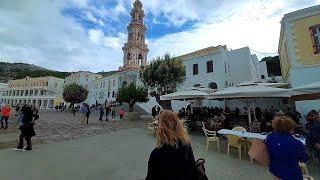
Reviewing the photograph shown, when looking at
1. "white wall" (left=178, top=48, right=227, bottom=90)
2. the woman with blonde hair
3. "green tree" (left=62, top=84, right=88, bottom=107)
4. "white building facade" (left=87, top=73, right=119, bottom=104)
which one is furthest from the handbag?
"green tree" (left=62, top=84, right=88, bottom=107)

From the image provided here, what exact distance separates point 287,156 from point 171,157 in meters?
1.89

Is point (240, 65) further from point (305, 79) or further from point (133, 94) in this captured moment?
point (305, 79)

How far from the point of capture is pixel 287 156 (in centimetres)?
310

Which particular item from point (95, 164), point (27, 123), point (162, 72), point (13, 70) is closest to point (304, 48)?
point (162, 72)

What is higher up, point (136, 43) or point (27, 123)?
point (136, 43)

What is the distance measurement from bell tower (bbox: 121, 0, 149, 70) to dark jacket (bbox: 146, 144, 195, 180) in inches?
1773

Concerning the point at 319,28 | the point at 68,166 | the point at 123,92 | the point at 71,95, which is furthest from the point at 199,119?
the point at 71,95

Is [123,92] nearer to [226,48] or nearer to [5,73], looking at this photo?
[226,48]

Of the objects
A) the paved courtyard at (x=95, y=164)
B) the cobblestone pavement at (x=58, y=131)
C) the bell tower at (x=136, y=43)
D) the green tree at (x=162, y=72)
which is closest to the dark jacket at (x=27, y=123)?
the paved courtyard at (x=95, y=164)

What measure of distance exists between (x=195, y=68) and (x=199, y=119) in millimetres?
14754

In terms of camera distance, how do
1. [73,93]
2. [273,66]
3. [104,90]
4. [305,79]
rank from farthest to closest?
[104,90]
[273,66]
[73,93]
[305,79]

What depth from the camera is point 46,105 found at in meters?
73.1

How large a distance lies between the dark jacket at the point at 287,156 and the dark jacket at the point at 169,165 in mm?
1586

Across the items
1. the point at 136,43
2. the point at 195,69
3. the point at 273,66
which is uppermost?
the point at 136,43
